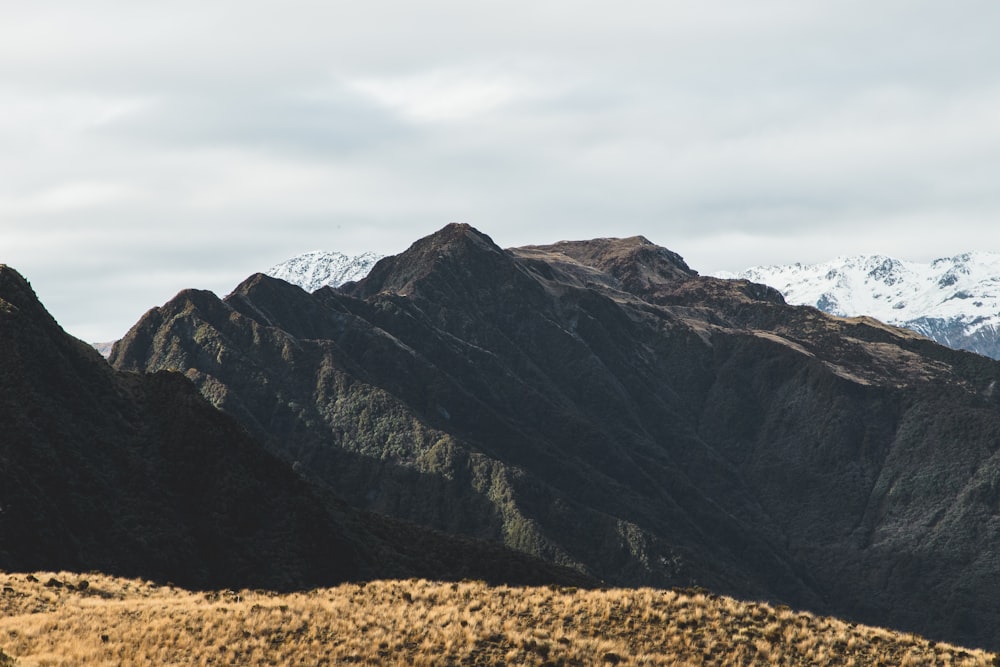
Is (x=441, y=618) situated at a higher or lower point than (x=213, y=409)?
lower

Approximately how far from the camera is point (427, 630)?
59.2m

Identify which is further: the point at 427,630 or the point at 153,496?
the point at 153,496

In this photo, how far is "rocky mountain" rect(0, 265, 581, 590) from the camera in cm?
11256

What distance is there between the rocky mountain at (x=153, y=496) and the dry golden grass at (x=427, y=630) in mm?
44319

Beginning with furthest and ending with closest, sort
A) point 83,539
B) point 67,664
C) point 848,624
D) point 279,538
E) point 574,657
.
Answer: point 279,538, point 83,539, point 848,624, point 574,657, point 67,664

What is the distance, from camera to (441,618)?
6184cm

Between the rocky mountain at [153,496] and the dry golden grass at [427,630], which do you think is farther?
the rocky mountain at [153,496]

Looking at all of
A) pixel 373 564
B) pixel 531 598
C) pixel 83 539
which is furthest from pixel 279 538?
pixel 531 598

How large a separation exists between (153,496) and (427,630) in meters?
81.5

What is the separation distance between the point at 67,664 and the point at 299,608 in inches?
592

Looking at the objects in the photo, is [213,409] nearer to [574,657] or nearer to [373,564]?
[373,564]

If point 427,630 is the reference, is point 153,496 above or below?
above

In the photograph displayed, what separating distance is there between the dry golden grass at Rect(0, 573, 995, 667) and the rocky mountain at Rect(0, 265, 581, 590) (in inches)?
1745

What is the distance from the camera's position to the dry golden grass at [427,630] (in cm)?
5447
